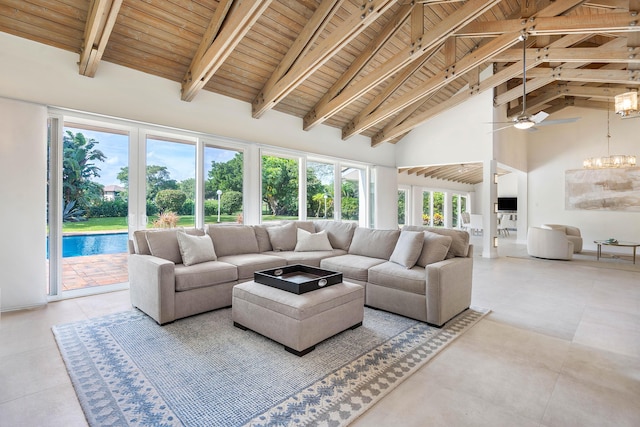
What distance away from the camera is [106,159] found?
4.15 metres

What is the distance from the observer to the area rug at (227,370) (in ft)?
5.75

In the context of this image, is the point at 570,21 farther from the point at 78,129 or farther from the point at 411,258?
the point at 78,129

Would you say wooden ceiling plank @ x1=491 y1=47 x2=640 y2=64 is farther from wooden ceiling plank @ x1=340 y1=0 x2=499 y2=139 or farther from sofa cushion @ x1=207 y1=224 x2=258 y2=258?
sofa cushion @ x1=207 y1=224 x2=258 y2=258

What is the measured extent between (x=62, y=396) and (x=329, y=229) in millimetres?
3674

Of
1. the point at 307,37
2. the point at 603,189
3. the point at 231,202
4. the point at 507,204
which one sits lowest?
the point at 231,202

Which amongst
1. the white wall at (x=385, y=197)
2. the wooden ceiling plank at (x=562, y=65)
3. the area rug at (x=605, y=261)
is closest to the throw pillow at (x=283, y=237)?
the white wall at (x=385, y=197)

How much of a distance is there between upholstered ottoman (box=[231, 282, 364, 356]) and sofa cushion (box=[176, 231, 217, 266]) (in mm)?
896

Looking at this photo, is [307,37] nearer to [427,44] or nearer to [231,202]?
[427,44]

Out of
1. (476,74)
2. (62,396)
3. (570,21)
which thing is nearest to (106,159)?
(62,396)

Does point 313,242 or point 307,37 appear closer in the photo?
point 307,37

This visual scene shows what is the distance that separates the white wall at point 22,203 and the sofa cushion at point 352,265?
3294 millimetres

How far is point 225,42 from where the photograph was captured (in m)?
3.60

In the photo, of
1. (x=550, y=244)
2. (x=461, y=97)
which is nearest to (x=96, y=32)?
(x=461, y=97)

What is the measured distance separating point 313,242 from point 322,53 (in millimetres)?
2638
